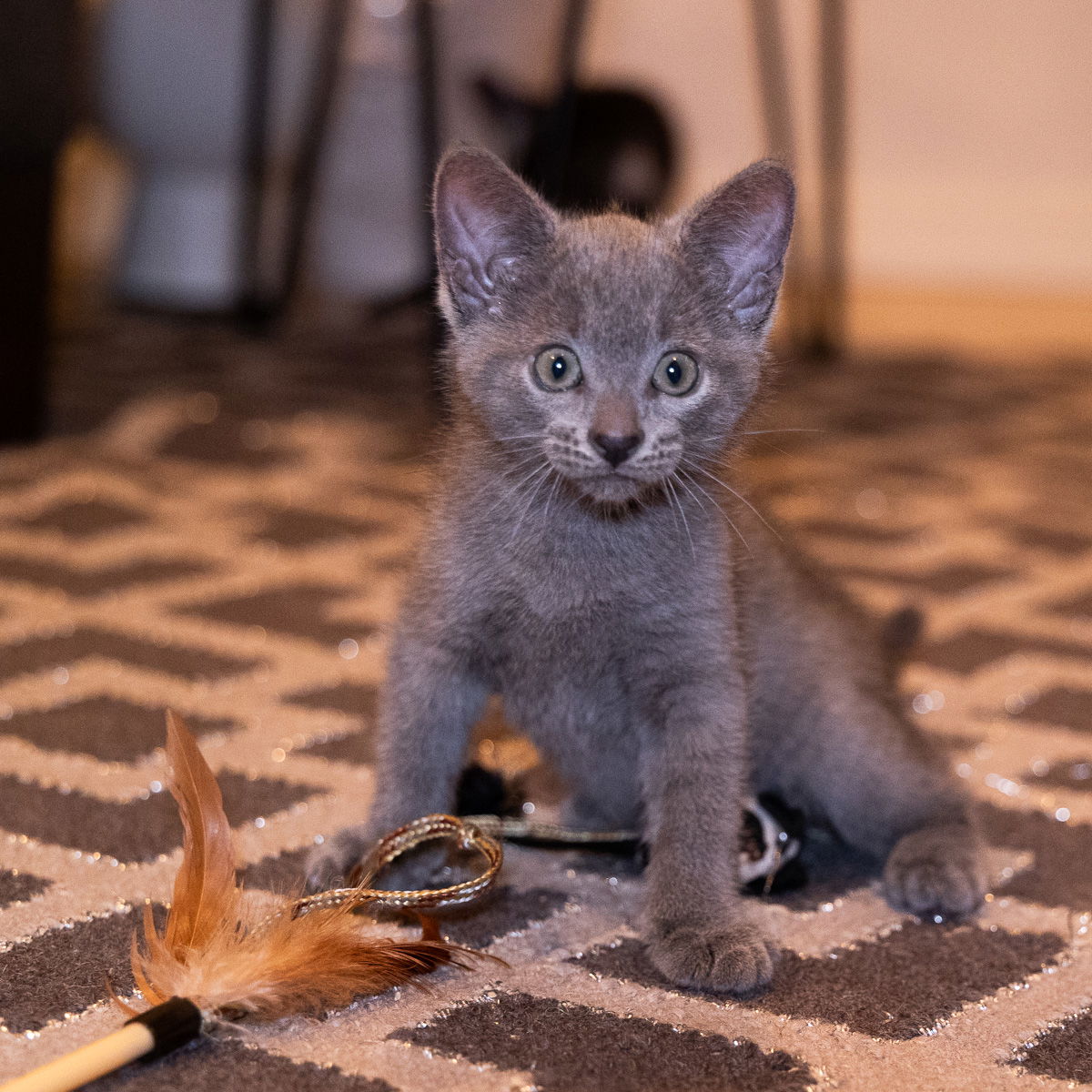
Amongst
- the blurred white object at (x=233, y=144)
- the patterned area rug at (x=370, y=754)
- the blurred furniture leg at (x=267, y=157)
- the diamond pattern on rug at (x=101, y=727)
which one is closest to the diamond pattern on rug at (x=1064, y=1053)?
the patterned area rug at (x=370, y=754)

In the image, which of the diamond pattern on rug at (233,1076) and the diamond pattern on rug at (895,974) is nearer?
the diamond pattern on rug at (233,1076)

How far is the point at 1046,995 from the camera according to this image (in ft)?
2.99

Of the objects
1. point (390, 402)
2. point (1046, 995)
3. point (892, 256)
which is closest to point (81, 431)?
point (390, 402)

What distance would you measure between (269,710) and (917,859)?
60 centimetres

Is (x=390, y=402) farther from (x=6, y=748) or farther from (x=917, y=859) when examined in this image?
(x=917, y=859)

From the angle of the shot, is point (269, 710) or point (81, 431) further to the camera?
point (81, 431)

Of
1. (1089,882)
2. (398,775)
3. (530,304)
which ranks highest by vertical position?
(530,304)

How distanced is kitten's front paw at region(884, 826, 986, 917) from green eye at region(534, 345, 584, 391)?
0.42m

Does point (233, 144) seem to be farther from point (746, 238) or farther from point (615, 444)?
point (615, 444)

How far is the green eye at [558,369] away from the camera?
970 mm

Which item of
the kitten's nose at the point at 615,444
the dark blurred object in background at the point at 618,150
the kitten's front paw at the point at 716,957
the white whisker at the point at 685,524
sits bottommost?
the kitten's front paw at the point at 716,957

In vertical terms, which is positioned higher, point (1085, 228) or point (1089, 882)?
point (1085, 228)

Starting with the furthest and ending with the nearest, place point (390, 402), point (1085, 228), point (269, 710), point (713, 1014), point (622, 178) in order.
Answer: point (1085, 228) → point (622, 178) → point (390, 402) → point (269, 710) → point (713, 1014)

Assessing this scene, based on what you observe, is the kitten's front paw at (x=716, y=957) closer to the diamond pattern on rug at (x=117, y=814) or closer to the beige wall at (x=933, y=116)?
the diamond pattern on rug at (x=117, y=814)
